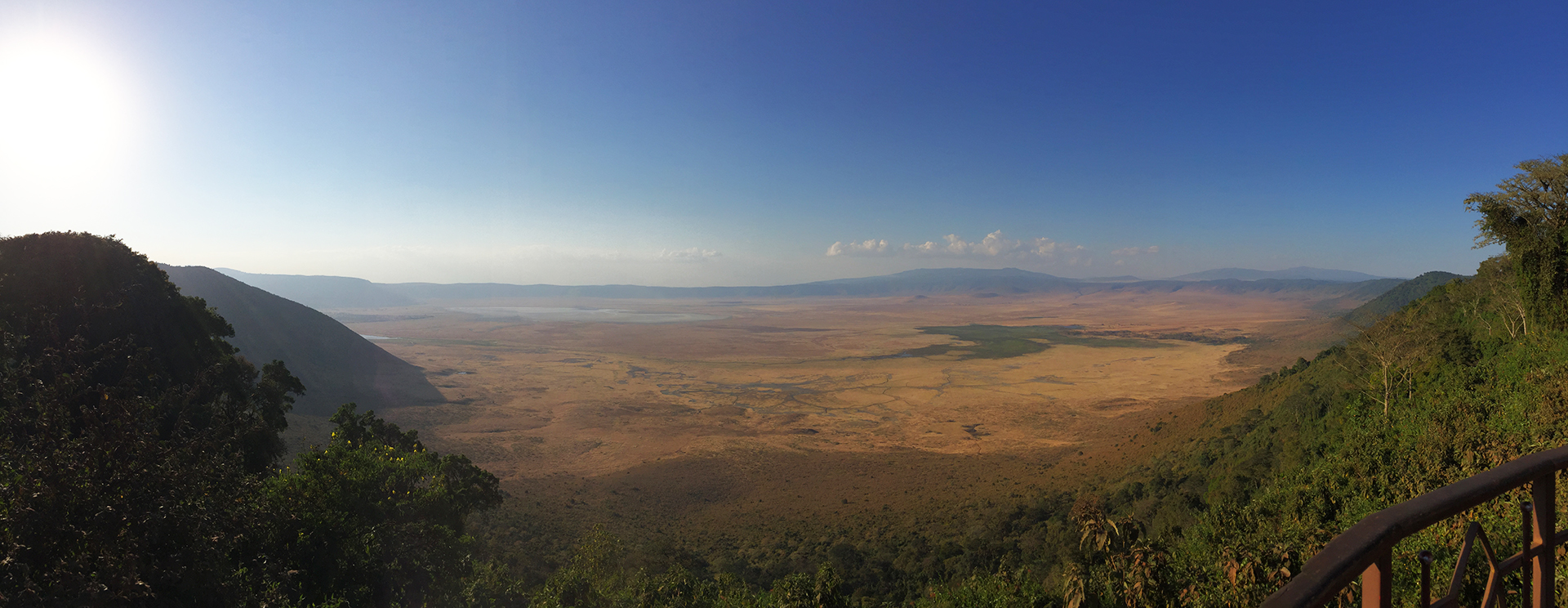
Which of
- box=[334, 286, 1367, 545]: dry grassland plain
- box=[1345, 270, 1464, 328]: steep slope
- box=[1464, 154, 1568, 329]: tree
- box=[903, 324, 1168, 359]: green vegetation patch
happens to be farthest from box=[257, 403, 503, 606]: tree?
box=[1345, 270, 1464, 328]: steep slope

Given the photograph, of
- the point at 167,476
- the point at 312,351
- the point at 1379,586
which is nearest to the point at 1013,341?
the point at 312,351

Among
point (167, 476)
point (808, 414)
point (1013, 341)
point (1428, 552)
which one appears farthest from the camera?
point (1013, 341)

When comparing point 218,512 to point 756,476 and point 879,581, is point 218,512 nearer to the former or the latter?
point 879,581

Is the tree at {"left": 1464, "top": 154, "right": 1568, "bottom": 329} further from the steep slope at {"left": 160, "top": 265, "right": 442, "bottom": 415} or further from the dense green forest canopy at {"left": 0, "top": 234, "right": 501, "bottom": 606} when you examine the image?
the steep slope at {"left": 160, "top": 265, "right": 442, "bottom": 415}

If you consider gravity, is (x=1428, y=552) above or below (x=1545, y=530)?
above

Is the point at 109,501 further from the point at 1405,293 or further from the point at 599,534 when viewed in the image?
the point at 1405,293
